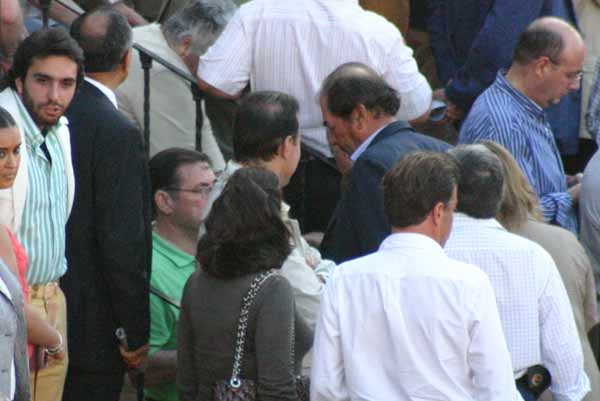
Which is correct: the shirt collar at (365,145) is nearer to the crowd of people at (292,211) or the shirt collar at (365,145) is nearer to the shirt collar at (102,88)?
the crowd of people at (292,211)

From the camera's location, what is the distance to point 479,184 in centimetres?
622

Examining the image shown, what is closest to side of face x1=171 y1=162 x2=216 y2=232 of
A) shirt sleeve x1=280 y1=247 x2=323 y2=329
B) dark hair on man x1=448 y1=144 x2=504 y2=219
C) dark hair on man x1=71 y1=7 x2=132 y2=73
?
dark hair on man x1=71 y1=7 x2=132 y2=73

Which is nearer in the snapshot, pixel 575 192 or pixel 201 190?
pixel 201 190

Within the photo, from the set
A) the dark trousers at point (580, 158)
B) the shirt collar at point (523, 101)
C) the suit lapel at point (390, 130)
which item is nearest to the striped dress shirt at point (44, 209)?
the suit lapel at point (390, 130)

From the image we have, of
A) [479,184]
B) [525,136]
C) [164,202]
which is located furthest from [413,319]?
[525,136]

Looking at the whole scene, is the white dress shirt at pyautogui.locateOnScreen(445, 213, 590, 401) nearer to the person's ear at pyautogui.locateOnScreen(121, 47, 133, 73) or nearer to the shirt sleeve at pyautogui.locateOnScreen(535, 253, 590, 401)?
the shirt sleeve at pyautogui.locateOnScreen(535, 253, 590, 401)

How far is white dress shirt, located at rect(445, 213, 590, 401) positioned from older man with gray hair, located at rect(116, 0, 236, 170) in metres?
2.71

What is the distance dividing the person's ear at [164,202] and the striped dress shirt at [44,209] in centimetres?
93

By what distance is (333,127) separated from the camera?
278 inches

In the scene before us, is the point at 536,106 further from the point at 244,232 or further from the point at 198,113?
the point at 244,232

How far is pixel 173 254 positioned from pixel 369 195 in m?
1.26

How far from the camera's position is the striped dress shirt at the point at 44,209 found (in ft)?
21.2

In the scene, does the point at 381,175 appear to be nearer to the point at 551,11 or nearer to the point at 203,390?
the point at 203,390

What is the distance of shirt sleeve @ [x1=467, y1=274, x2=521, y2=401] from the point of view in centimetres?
536
